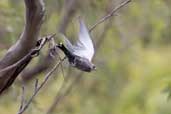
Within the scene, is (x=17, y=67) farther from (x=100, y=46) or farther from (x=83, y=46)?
(x=100, y=46)

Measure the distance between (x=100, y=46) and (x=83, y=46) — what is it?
270 centimetres

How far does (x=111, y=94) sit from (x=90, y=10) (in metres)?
1.57

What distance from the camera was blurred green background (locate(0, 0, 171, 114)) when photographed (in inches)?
126

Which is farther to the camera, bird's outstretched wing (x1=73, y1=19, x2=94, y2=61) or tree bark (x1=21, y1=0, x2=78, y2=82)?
tree bark (x1=21, y1=0, x2=78, y2=82)

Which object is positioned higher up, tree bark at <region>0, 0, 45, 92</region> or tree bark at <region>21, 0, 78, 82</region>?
tree bark at <region>0, 0, 45, 92</region>

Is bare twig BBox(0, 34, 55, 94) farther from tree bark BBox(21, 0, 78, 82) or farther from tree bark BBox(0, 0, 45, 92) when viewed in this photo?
tree bark BBox(21, 0, 78, 82)

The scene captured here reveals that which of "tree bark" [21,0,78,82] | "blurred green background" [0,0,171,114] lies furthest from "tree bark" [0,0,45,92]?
"tree bark" [21,0,78,82]

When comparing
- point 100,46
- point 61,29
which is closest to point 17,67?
point 61,29

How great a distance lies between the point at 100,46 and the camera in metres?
4.02

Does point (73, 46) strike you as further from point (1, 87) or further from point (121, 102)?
point (121, 102)

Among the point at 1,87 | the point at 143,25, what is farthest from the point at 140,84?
the point at 1,87

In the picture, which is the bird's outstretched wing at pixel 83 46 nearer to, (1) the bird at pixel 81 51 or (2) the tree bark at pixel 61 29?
(1) the bird at pixel 81 51

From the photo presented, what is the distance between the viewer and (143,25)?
4391 millimetres

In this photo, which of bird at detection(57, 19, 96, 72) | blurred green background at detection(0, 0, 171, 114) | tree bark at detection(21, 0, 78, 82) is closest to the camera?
bird at detection(57, 19, 96, 72)
